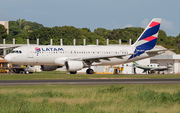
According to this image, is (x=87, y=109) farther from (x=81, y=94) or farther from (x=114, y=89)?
(x=114, y=89)

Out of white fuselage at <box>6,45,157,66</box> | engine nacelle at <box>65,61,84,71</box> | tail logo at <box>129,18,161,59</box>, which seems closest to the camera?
engine nacelle at <box>65,61,84,71</box>

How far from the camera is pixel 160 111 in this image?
1264cm

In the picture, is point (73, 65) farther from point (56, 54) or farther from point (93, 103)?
point (93, 103)

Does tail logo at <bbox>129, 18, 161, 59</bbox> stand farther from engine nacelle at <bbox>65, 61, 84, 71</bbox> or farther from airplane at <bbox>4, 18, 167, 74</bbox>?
engine nacelle at <bbox>65, 61, 84, 71</bbox>

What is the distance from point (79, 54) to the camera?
45.8 m

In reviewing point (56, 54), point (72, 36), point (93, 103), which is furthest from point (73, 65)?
point (72, 36)

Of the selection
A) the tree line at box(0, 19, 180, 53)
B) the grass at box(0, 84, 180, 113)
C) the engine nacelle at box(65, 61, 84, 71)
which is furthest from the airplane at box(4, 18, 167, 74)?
the tree line at box(0, 19, 180, 53)

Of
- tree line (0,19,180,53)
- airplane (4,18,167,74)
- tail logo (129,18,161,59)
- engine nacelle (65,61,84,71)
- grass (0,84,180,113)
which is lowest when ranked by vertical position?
grass (0,84,180,113)

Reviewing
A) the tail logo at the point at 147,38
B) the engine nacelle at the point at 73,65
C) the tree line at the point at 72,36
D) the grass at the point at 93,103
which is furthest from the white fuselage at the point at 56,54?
the tree line at the point at 72,36

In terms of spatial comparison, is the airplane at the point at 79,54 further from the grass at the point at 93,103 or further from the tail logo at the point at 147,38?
the grass at the point at 93,103

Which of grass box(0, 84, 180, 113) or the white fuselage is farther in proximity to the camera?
the white fuselage

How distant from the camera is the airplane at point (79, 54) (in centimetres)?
4269

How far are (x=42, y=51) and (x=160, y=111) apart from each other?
3230 cm

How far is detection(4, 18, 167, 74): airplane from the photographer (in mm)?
42688
